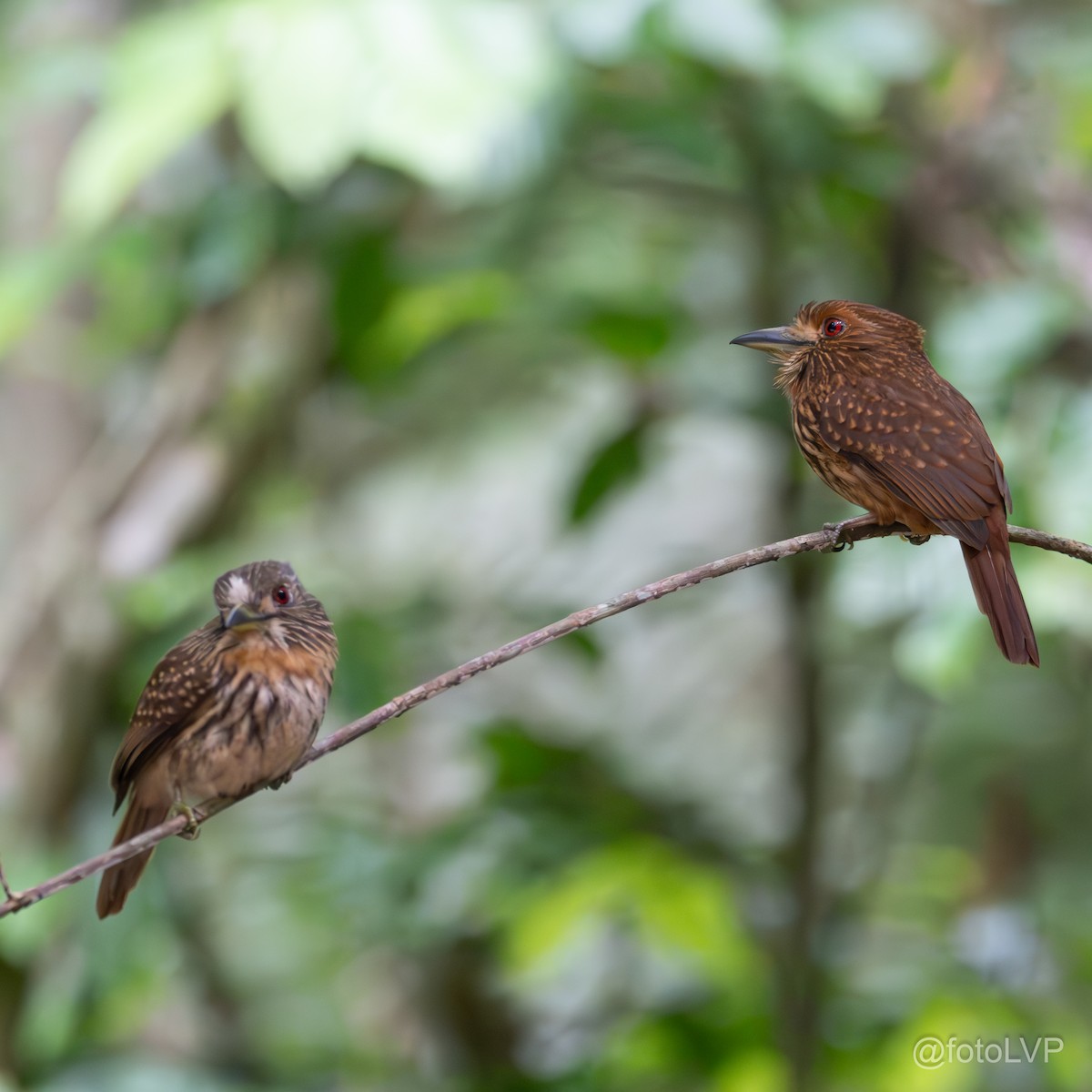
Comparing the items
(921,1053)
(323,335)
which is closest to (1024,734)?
(921,1053)

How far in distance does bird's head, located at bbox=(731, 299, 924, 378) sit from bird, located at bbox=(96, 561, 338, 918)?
0.75 metres

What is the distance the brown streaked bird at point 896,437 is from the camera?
5.80 feet

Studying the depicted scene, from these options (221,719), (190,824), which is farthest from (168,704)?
(190,824)

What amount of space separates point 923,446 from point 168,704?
39.7 inches

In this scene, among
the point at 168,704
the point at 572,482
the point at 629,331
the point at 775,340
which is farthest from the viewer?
the point at 572,482

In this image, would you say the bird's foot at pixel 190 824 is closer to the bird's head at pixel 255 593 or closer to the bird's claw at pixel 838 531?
the bird's head at pixel 255 593

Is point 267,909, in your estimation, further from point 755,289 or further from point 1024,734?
point 755,289

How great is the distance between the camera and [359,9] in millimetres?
2582

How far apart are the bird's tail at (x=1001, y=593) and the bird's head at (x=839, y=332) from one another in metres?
0.37

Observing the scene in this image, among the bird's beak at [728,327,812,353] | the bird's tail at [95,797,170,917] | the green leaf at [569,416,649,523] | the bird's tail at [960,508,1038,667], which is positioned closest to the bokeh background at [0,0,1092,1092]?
the green leaf at [569,416,649,523]

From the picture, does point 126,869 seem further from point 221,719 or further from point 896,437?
point 896,437

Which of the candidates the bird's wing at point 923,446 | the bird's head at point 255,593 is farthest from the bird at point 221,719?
the bird's wing at point 923,446

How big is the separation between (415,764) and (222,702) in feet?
10.7

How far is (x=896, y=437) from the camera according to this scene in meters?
1.89
